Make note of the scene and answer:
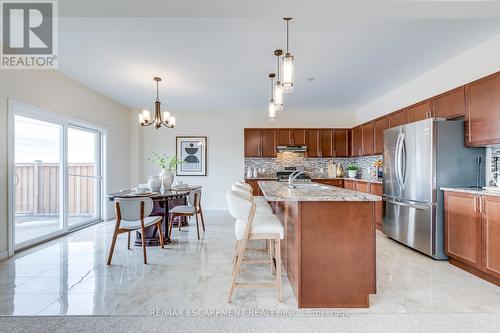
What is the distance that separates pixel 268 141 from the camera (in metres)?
6.11

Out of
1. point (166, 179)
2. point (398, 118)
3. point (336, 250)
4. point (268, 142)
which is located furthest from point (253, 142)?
point (336, 250)

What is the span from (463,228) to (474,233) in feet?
0.43

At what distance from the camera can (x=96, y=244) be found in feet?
12.1

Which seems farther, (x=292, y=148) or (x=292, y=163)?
(x=292, y=163)

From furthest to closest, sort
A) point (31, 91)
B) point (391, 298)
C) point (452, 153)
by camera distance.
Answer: point (31, 91) → point (452, 153) → point (391, 298)

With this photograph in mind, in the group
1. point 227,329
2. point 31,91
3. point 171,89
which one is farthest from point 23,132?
point 227,329

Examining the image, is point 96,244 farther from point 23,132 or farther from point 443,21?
point 443,21

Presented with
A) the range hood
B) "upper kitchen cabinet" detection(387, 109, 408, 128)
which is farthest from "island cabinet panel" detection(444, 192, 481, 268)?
the range hood

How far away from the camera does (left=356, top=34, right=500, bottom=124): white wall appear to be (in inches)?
112

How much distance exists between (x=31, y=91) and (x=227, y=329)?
158 inches

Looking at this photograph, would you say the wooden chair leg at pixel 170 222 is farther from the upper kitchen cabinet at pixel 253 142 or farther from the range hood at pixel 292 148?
Result: the range hood at pixel 292 148

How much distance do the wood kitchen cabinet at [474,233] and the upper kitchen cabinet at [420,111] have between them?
1.18 m

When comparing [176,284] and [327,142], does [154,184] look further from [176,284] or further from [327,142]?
[327,142]

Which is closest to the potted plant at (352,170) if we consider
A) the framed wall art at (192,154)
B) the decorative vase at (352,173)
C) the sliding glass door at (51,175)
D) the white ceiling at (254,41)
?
the decorative vase at (352,173)
